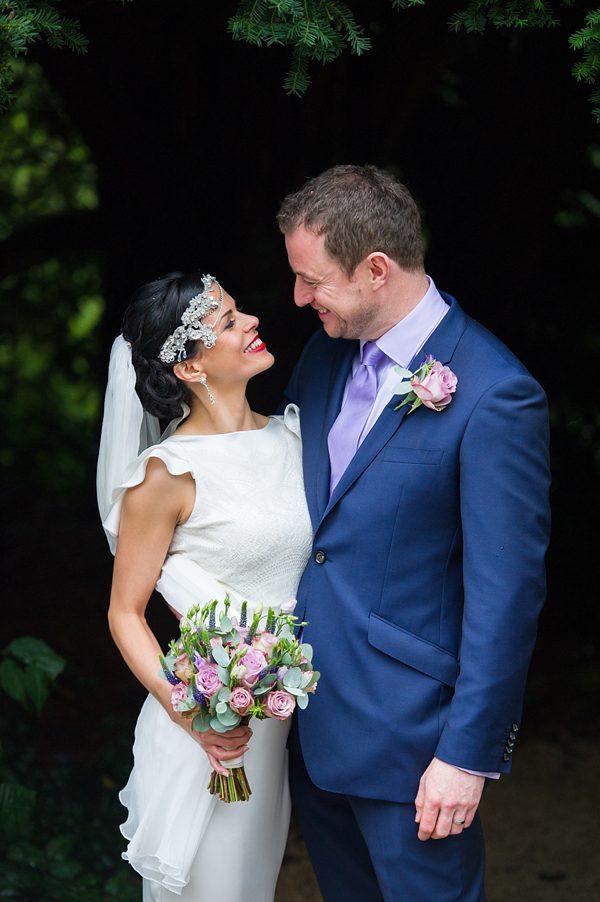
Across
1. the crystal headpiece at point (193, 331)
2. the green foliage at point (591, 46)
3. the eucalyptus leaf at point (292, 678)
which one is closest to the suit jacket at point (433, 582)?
the eucalyptus leaf at point (292, 678)

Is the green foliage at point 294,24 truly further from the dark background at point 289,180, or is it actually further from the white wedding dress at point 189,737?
the dark background at point 289,180

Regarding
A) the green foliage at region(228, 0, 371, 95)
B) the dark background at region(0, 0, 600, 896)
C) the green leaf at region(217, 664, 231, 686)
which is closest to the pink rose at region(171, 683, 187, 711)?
the green leaf at region(217, 664, 231, 686)

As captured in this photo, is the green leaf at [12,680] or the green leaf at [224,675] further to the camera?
the green leaf at [12,680]

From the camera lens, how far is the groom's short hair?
242 cm

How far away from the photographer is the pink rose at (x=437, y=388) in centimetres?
228

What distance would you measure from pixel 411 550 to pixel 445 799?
0.61 meters

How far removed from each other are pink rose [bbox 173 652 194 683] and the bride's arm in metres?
0.33

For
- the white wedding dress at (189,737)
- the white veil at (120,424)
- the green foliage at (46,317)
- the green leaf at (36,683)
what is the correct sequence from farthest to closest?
the green foliage at (46,317)
the green leaf at (36,683)
the white veil at (120,424)
the white wedding dress at (189,737)

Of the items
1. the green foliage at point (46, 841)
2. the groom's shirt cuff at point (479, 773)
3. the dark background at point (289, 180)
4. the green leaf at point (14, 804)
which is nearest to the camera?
the groom's shirt cuff at point (479, 773)

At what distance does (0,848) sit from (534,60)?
4.36 meters

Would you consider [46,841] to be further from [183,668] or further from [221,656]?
[221,656]

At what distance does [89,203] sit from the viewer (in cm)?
769

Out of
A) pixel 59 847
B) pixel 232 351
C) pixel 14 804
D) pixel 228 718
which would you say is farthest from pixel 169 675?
pixel 59 847

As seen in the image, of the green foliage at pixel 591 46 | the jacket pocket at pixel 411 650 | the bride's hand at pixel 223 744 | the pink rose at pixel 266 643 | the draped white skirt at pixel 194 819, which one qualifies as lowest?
the draped white skirt at pixel 194 819
